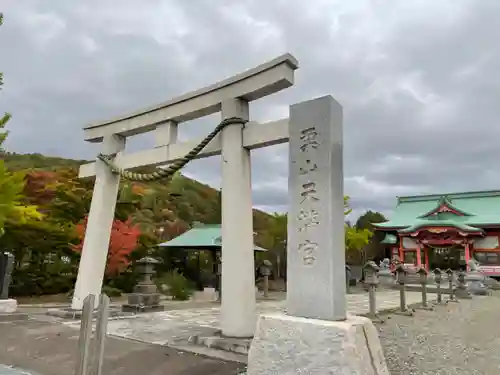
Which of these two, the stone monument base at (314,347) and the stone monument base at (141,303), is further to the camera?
the stone monument base at (141,303)

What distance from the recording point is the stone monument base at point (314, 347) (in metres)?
3.52

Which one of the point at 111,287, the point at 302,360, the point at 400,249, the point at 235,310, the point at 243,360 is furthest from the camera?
the point at 400,249

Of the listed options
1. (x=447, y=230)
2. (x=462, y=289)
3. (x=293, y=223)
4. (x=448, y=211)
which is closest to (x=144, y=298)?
(x=293, y=223)

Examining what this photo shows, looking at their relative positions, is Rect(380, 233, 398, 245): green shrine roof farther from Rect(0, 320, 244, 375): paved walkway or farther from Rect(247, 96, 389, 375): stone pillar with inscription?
Rect(247, 96, 389, 375): stone pillar with inscription

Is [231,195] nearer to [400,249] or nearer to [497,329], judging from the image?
[497,329]

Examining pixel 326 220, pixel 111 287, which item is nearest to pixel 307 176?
pixel 326 220

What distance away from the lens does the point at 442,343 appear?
7.09 metres

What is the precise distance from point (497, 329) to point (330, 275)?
7076 millimetres

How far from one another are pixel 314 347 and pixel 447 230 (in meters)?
27.3

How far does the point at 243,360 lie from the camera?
5.37 metres

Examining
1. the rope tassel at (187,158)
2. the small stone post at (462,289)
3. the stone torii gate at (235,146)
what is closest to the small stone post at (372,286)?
the stone torii gate at (235,146)

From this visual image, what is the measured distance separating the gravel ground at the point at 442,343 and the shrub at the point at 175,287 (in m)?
8.81

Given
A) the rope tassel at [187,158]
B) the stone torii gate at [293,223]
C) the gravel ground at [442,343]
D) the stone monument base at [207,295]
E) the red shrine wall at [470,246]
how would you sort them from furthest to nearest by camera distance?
1. the red shrine wall at [470,246]
2. the stone monument base at [207,295]
3. the rope tassel at [187,158]
4. the gravel ground at [442,343]
5. the stone torii gate at [293,223]

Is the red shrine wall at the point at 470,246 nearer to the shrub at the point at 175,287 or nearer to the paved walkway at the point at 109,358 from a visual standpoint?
the shrub at the point at 175,287
